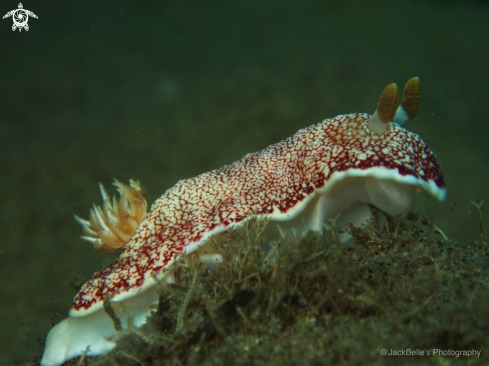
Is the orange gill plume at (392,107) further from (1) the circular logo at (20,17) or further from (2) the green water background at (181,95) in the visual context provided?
(1) the circular logo at (20,17)

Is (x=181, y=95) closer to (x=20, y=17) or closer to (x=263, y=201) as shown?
(x=20, y=17)

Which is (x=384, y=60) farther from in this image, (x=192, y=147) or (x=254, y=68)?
(x=192, y=147)

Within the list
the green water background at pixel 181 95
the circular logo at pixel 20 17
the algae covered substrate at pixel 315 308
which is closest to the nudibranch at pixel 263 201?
the algae covered substrate at pixel 315 308

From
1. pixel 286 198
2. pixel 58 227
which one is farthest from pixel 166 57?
pixel 286 198

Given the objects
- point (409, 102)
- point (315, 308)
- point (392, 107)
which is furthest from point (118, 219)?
point (409, 102)

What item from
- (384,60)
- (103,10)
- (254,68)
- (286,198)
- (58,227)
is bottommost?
(286,198)

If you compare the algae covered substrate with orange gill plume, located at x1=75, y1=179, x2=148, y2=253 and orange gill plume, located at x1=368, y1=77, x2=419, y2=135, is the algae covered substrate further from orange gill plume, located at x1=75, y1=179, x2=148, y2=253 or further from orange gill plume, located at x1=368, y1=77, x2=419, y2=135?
orange gill plume, located at x1=368, y1=77, x2=419, y2=135
